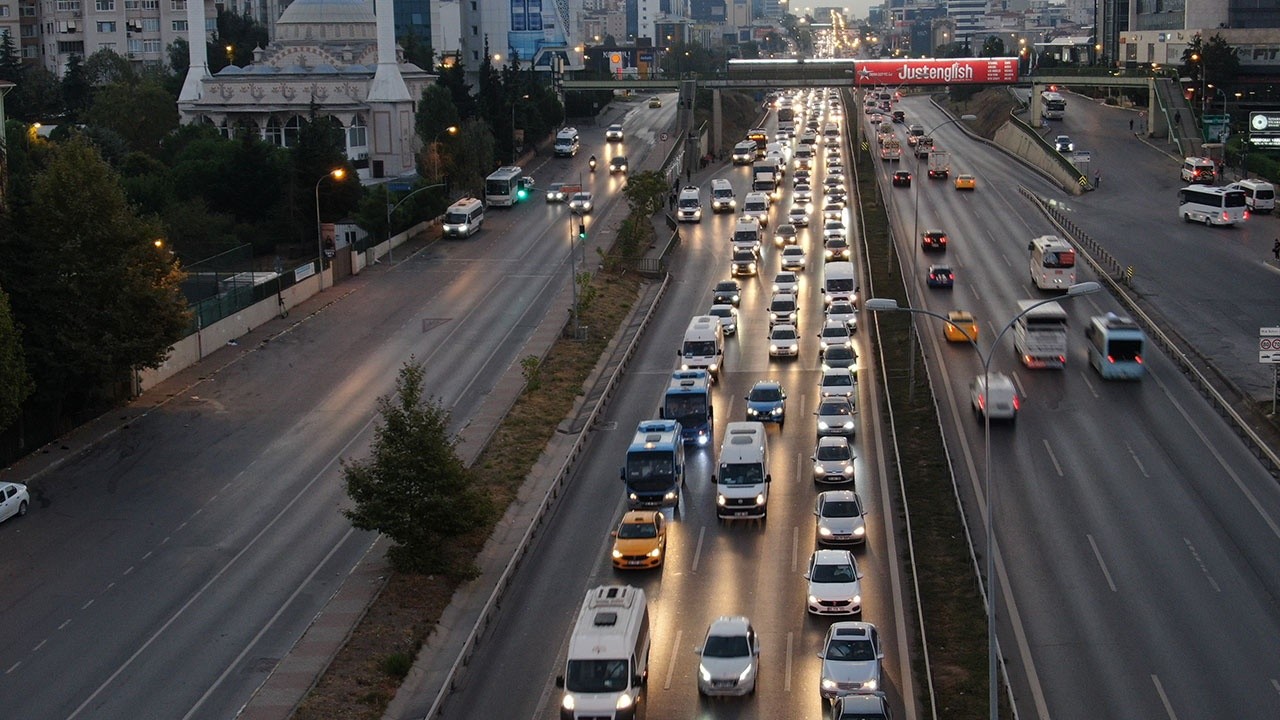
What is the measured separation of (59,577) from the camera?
39469 millimetres

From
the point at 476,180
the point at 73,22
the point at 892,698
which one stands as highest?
the point at 73,22

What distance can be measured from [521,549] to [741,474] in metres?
6.93

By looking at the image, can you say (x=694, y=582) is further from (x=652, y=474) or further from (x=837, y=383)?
(x=837, y=383)

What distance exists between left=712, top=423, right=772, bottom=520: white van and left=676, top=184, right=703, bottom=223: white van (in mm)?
52462

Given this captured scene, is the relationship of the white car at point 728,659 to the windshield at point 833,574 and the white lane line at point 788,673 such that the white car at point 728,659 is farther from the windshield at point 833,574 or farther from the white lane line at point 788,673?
the windshield at point 833,574

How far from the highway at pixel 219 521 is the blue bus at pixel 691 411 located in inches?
312

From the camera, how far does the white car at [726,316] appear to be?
65750mm

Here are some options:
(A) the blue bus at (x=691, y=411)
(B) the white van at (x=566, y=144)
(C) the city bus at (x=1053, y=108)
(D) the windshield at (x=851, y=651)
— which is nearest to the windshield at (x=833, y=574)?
(D) the windshield at (x=851, y=651)

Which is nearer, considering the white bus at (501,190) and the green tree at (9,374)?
the green tree at (9,374)

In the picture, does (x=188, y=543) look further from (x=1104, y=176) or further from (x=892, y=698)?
(x=1104, y=176)

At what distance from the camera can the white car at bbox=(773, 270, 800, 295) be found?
229ft

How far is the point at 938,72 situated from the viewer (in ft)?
421

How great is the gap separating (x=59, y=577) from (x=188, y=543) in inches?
143

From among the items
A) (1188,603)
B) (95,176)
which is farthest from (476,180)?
(1188,603)
